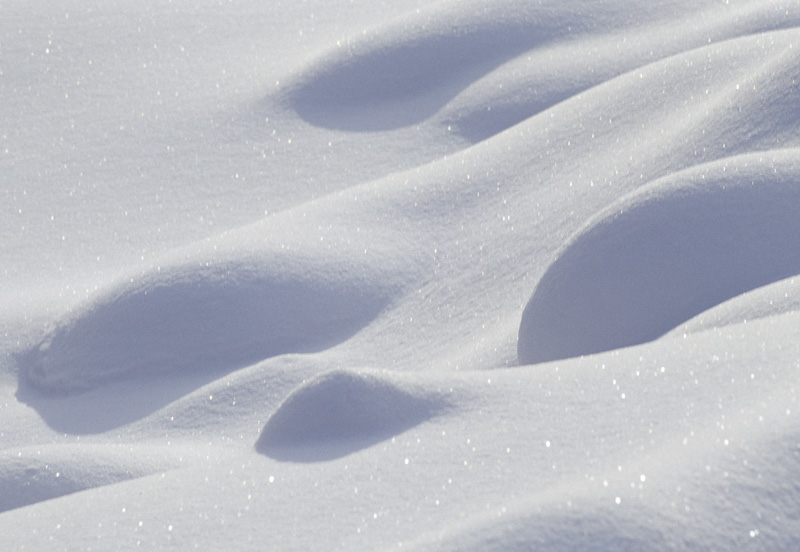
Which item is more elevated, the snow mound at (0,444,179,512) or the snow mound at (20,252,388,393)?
the snow mound at (20,252,388,393)

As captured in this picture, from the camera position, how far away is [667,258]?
2.25 m

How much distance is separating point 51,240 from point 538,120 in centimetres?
185

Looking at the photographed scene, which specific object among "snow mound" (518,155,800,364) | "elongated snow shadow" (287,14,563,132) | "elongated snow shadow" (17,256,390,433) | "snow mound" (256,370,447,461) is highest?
"elongated snow shadow" (287,14,563,132)

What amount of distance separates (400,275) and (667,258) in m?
1.00

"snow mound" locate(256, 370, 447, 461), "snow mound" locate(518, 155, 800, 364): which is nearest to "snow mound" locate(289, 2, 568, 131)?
"snow mound" locate(518, 155, 800, 364)

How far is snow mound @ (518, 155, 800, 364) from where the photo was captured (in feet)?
7.20

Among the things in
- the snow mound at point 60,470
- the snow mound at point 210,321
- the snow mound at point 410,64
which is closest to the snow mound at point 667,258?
the snow mound at point 210,321

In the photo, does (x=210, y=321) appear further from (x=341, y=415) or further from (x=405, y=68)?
(x=405, y=68)

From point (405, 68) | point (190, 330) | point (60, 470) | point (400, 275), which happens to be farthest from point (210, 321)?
Result: point (405, 68)

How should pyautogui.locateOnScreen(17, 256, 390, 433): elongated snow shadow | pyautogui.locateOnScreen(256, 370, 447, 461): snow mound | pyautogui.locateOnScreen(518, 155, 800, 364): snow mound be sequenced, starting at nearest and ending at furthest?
pyautogui.locateOnScreen(256, 370, 447, 461): snow mound
pyautogui.locateOnScreen(518, 155, 800, 364): snow mound
pyautogui.locateOnScreen(17, 256, 390, 433): elongated snow shadow

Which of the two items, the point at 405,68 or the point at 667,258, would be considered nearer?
the point at 667,258

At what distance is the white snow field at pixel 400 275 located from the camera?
150 cm

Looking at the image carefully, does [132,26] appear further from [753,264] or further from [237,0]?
[753,264]

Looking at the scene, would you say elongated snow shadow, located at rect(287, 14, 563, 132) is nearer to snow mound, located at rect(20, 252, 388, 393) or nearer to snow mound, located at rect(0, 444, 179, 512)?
snow mound, located at rect(20, 252, 388, 393)
